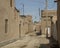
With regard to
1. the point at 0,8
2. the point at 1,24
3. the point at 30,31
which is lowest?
the point at 30,31

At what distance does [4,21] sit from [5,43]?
2585mm

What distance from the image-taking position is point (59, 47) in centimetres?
1641

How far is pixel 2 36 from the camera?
1989 centimetres

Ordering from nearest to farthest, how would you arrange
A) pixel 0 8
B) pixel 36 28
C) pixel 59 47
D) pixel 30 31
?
1. pixel 59 47
2. pixel 0 8
3. pixel 30 31
4. pixel 36 28

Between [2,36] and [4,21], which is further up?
[4,21]

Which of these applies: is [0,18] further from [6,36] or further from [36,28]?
[36,28]

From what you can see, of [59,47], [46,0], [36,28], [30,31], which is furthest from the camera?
[36,28]

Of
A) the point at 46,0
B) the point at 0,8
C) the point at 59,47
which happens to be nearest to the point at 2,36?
the point at 0,8

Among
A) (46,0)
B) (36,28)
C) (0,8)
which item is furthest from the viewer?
(36,28)

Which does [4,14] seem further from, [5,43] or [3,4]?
[5,43]

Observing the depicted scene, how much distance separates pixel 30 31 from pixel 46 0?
17620 millimetres

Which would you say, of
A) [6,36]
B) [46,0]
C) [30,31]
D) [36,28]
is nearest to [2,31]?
[6,36]

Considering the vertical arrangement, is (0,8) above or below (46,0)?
below

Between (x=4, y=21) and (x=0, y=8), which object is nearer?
(x=0, y=8)
